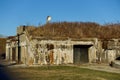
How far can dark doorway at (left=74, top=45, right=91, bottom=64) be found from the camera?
25269mm

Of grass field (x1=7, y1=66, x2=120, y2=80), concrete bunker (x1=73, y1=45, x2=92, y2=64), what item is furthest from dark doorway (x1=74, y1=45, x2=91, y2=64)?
grass field (x1=7, y1=66, x2=120, y2=80)

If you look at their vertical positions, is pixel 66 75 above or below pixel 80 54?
below

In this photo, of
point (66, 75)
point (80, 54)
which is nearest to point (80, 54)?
point (80, 54)

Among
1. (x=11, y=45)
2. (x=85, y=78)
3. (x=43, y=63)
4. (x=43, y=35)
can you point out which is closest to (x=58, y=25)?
(x=43, y=35)

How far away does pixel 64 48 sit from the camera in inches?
960

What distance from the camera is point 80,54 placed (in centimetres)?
2553

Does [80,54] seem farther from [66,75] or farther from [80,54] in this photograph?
[66,75]

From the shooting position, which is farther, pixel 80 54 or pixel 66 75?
pixel 80 54

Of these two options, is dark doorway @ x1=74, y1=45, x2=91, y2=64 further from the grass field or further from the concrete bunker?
the grass field

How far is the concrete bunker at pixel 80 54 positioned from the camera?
25.2m

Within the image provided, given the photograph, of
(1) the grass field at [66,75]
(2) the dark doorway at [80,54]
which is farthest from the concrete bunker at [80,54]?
(1) the grass field at [66,75]

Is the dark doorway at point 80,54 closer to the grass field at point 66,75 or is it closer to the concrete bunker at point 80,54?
the concrete bunker at point 80,54

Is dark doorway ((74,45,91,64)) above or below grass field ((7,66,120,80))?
above

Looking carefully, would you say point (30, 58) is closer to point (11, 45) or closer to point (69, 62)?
point (69, 62)
